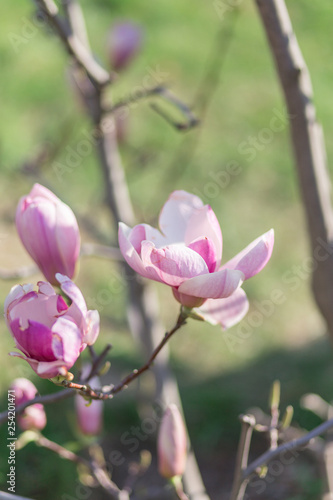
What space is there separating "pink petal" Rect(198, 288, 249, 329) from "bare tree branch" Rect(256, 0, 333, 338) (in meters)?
0.32

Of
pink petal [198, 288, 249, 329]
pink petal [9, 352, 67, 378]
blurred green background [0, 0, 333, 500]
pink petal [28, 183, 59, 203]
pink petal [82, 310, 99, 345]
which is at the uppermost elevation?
pink petal [28, 183, 59, 203]

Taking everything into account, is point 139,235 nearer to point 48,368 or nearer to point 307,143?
point 48,368

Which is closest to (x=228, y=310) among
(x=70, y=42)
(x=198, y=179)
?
(x=70, y=42)

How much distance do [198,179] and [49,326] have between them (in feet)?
7.44

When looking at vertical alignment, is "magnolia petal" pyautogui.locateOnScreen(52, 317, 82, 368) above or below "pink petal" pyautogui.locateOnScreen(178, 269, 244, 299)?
below

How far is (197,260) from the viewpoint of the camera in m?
0.58

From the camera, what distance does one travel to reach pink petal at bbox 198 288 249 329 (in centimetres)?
67

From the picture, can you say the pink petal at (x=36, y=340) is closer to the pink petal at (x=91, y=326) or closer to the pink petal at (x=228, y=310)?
the pink petal at (x=91, y=326)

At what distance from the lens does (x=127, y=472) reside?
5.29 ft

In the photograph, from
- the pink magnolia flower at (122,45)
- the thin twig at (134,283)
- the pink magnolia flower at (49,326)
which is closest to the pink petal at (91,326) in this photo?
the pink magnolia flower at (49,326)

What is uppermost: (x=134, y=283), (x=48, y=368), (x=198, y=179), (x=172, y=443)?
(x=48, y=368)

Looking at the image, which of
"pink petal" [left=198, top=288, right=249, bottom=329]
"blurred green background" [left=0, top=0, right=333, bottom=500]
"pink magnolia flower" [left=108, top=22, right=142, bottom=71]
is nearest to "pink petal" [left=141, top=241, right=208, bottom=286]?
"pink petal" [left=198, top=288, right=249, bottom=329]

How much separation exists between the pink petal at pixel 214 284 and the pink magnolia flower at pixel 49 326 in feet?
0.30

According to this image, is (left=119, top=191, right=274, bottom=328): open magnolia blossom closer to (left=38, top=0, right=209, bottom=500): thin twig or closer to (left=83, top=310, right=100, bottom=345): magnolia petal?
(left=83, top=310, right=100, bottom=345): magnolia petal
